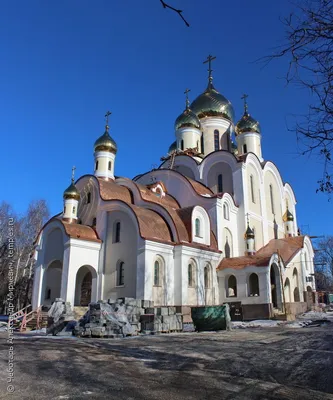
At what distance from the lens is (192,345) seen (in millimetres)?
8750

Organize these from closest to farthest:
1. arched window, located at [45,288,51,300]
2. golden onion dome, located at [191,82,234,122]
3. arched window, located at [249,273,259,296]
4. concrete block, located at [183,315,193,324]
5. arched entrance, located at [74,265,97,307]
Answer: concrete block, located at [183,315,193,324], arched entrance, located at [74,265,97,307], arched window, located at [45,288,51,300], arched window, located at [249,273,259,296], golden onion dome, located at [191,82,234,122]

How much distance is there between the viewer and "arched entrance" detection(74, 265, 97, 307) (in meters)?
19.7

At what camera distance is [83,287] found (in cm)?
2022

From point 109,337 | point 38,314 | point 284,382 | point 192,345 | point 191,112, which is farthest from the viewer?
point 191,112

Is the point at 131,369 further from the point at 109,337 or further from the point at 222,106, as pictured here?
the point at 222,106

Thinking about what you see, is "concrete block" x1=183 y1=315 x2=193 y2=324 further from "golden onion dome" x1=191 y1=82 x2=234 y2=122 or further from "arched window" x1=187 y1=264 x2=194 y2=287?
"golden onion dome" x1=191 y1=82 x2=234 y2=122

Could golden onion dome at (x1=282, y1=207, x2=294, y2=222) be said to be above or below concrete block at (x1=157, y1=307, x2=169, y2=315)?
above

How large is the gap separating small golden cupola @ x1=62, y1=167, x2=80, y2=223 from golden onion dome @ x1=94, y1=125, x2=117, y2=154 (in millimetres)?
4432

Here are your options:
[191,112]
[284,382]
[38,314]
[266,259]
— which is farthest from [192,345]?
[191,112]

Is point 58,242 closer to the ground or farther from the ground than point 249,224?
closer to the ground

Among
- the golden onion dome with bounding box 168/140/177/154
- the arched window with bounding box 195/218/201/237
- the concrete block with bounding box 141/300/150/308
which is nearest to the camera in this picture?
the concrete block with bounding box 141/300/150/308

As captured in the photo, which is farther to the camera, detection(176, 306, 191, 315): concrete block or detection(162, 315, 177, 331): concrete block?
detection(176, 306, 191, 315): concrete block

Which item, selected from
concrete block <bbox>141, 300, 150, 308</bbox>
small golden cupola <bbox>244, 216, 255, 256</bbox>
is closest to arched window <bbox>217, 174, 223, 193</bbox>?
small golden cupola <bbox>244, 216, 255, 256</bbox>

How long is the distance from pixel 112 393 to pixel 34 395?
0.86 m
